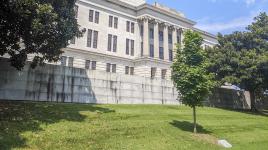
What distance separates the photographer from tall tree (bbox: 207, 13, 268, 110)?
45.1 m

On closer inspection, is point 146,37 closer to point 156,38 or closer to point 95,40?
point 156,38

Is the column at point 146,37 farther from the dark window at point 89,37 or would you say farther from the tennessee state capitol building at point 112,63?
the dark window at point 89,37

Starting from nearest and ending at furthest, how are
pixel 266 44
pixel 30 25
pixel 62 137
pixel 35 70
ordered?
pixel 62 137 < pixel 30 25 < pixel 35 70 < pixel 266 44

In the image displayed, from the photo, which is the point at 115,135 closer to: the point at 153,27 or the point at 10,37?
the point at 10,37

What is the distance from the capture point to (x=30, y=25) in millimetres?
22734

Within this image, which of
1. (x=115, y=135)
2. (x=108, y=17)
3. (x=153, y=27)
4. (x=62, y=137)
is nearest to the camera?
(x=62, y=137)

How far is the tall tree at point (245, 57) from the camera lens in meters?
45.1

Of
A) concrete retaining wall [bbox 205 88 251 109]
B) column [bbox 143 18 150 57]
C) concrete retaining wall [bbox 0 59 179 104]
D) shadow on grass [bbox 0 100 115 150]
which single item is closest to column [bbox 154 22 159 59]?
column [bbox 143 18 150 57]

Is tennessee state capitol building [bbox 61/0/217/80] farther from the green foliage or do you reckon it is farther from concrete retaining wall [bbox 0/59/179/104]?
the green foliage

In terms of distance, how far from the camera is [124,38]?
2603 inches

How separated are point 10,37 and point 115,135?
11.9 metres

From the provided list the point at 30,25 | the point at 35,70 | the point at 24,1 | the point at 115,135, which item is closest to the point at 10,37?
the point at 30,25

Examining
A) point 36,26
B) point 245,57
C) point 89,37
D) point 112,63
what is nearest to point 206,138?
point 36,26

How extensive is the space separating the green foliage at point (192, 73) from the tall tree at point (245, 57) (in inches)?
836
